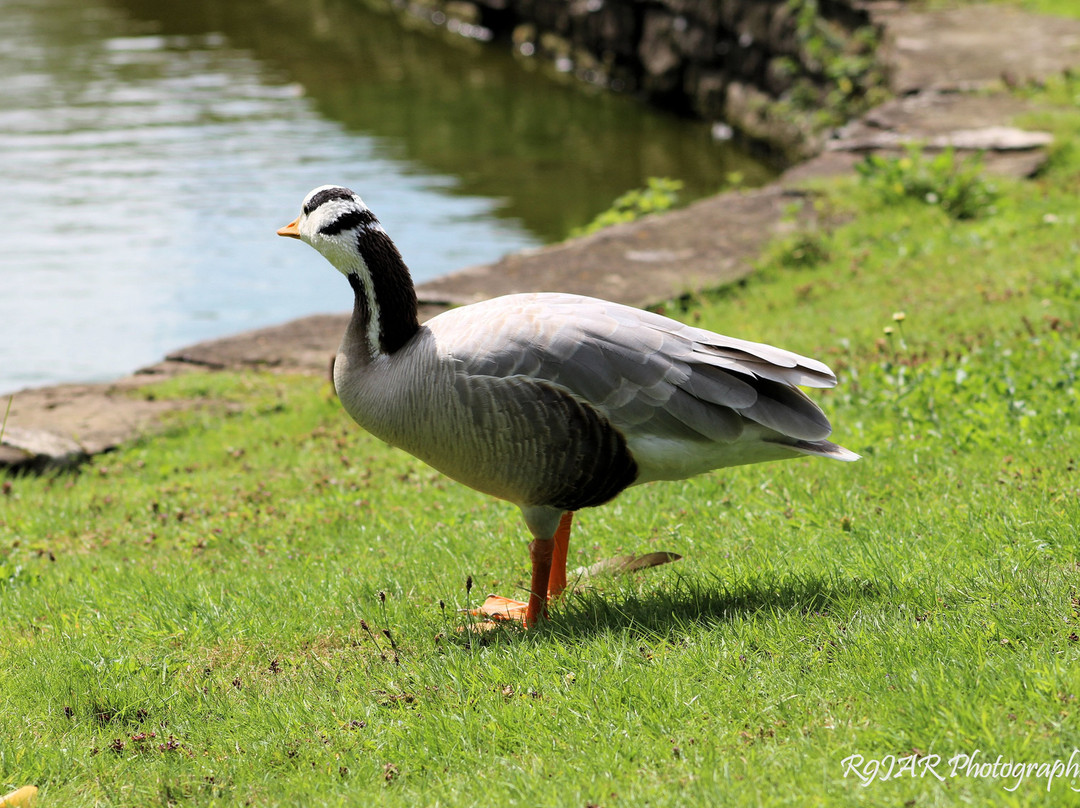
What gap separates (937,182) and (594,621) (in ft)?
20.9

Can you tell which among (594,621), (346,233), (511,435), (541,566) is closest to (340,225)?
(346,233)

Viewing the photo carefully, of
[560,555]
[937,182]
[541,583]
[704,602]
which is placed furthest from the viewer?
[937,182]

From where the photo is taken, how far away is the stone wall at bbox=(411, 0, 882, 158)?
1406 centimetres

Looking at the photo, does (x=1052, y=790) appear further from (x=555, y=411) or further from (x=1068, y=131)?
(x=1068, y=131)

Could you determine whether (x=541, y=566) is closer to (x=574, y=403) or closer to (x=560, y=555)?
(x=560, y=555)

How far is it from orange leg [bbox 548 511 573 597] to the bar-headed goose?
0.21 m

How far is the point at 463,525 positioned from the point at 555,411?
144cm

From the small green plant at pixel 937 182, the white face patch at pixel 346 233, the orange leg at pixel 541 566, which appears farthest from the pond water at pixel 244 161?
the orange leg at pixel 541 566

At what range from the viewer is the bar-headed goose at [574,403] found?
12.7 feet

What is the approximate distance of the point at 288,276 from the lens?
446 inches

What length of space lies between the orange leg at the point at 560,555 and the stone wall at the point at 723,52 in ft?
33.7

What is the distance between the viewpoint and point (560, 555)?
439cm

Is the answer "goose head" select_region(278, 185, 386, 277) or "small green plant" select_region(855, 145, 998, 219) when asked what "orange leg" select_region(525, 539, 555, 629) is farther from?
"small green plant" select_region(855, 145, 998, 219)

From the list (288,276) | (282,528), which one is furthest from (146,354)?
(282,528)
